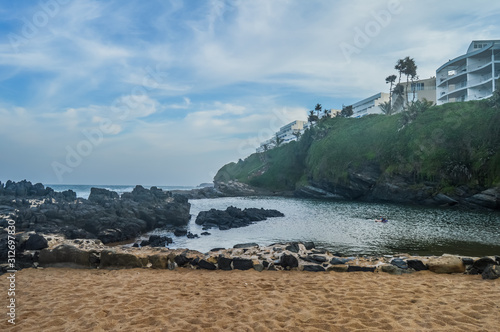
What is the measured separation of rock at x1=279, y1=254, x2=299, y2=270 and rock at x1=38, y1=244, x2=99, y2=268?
23.2ft

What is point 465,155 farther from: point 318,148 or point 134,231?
point 134,231

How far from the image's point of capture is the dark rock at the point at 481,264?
31.2 feet

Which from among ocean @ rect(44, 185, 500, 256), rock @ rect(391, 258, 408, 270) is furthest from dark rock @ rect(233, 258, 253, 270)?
ocean @ rect(44, 185, 500, 256)

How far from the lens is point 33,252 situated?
12258 mm

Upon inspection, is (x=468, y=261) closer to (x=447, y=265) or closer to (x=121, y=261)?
(x=447, y=265)

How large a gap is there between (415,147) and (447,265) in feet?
173

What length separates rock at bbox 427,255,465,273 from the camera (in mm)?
9828

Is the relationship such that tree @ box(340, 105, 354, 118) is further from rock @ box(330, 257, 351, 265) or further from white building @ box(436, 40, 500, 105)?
rock @ box(330, 257, 351, 265)

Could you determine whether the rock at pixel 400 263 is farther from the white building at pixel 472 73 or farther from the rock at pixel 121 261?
the white building at pixel 472 73

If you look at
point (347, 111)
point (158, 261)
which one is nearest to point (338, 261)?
point (158, 261)

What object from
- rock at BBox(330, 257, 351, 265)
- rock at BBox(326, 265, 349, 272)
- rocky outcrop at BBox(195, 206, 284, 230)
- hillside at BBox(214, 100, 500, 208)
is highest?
hillside at BBox(214, 100, 500, 208)

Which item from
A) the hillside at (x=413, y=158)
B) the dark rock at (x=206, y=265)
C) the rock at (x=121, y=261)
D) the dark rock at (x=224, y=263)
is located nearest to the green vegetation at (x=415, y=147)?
the hillside at (x=413, y=158)

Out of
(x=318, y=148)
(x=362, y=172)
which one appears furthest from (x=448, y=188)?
(x=318, y=148)

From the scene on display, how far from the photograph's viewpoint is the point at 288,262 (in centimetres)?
1056
